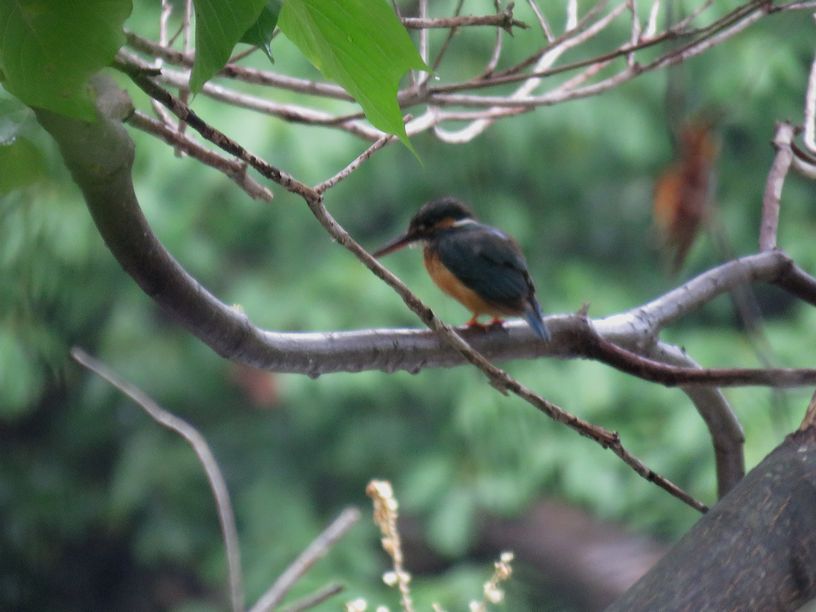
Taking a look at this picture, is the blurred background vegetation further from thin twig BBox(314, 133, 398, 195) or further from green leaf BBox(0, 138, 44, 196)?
green leaf BBox(0, 138, 44, 196)

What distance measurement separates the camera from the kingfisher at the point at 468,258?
1.21 metres

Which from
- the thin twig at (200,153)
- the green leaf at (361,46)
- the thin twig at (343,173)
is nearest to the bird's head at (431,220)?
the thin twig at (200,153)

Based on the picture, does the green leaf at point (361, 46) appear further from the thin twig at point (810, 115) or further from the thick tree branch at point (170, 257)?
the thin twig at point (810, 115)

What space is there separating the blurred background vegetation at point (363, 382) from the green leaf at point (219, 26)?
148 centimetres

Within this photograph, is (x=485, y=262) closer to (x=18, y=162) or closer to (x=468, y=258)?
(x=468, y=258)

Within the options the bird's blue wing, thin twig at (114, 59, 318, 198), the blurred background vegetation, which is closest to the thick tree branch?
thin twig at (114, 59, 318, 198)

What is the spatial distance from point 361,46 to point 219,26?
2.1 inches

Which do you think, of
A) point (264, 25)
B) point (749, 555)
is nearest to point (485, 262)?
point (749, 555)

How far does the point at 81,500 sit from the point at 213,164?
1.70 meters

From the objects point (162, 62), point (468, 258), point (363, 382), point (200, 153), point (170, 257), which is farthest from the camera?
point (363, 382)

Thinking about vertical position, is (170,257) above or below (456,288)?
below

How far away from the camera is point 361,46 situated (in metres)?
0.35

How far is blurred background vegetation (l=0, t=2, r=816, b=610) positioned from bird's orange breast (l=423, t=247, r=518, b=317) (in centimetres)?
55

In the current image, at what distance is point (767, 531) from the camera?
1.52 ft
